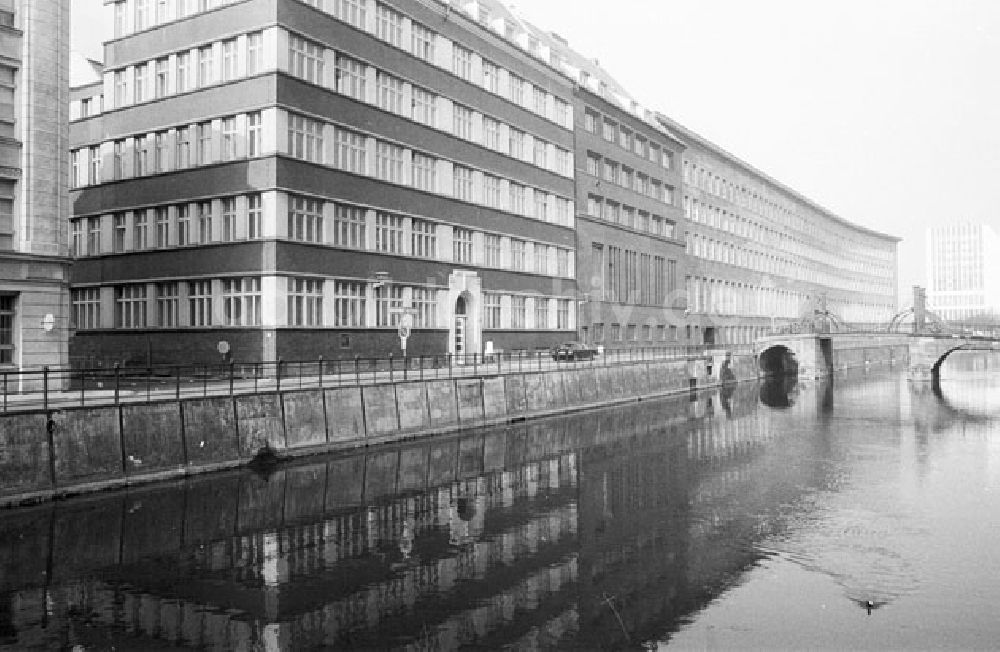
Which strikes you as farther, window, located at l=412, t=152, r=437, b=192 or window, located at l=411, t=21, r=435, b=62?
window, located at l=411, t=21, r=435, b=62

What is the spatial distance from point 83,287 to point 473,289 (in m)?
20.2

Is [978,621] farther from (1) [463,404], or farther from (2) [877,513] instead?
(1) [463,404]

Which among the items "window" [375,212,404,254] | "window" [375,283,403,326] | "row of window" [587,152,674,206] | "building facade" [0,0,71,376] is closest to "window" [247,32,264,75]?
"window" [375,212,404,254]

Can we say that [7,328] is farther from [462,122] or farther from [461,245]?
[462,122]

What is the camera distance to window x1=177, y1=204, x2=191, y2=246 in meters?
39.2

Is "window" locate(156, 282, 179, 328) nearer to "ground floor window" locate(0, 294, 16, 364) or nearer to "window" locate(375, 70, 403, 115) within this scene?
"ground floor window" locate(0, 294, 16, 364)

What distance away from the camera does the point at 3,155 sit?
26469mm

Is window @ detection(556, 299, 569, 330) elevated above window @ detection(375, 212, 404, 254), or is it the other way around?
window @ detection(375, 212, 404, 254)

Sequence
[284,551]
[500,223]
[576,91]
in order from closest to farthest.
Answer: [284,551]
[500,223]
[576,91]

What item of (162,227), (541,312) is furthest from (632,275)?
(162,227)

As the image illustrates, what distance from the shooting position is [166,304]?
4000 centimetres

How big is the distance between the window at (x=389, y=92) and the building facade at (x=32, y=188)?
669 inches

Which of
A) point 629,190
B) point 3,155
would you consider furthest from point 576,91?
point 3,155

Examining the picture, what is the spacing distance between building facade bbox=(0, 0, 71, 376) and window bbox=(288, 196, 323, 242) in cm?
1049
